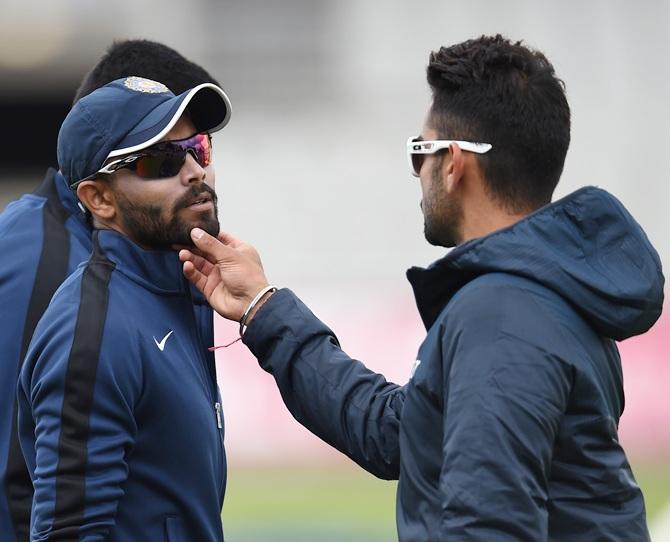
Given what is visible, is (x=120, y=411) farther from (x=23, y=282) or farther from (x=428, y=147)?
(x=428, y=147)

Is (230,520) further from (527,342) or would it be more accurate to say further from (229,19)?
(229,19)

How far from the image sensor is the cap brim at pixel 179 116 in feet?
8.59

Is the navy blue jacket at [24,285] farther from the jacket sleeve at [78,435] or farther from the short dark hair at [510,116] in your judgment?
the short dark hair at [510,116]

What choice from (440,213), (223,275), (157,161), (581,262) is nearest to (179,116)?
(157,161)

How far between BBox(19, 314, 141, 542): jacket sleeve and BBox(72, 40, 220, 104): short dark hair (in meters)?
0.99

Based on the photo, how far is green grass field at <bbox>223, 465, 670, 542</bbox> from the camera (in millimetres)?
7293

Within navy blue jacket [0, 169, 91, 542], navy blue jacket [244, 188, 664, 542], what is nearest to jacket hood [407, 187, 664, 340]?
navy blue jacket [244, 188, 664, 542]

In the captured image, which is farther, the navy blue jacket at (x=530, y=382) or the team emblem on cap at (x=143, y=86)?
the team emblem on cap at (x=143, y=86)

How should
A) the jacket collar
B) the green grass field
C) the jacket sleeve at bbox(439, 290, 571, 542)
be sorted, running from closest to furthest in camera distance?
1. the jacket sleeve at bbox(439, 290, 571, 542)
2. the jacket collar
3. the green grass field

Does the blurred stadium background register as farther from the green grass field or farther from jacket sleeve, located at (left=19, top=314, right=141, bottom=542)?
jacket sleeve, located at (left=19, top=314, right=141, bottom=542)

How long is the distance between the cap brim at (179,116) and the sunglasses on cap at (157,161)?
0.10ft

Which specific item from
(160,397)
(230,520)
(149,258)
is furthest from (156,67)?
(230,520)

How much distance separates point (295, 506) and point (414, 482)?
5.85 meters

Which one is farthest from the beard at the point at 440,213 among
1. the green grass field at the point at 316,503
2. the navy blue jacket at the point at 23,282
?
the green grass field at the point at 316,503
